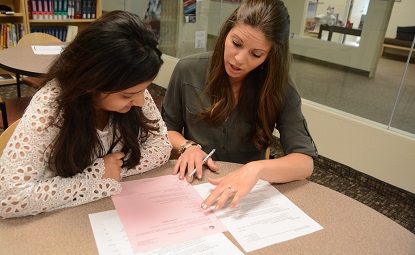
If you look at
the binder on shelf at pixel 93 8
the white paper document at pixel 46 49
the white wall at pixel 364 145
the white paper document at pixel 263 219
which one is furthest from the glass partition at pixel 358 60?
the binder on shelf at pixel 93 8

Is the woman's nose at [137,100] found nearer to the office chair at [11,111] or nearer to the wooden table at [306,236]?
the wooden table at [306,236]

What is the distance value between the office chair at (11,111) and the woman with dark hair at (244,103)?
3.40 feet

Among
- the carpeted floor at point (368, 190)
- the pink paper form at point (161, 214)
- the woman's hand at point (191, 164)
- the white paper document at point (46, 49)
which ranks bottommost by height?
the carpeted floor at point (368, 190)

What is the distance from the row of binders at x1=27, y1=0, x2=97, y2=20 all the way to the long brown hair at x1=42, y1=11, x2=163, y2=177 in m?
3.47

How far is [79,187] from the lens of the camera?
37.4 inches

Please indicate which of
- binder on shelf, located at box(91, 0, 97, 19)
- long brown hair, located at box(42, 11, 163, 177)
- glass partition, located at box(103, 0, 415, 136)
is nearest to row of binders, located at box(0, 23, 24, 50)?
binder on shelf, located at box(91, 0, 97, 19)

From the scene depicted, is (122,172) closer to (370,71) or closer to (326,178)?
(326,178)

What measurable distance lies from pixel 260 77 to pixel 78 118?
784mm

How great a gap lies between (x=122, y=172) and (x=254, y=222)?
0.44m

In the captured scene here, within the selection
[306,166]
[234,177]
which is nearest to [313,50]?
[306,166]

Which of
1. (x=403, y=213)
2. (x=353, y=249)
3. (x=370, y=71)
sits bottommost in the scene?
(x=403, y=213)

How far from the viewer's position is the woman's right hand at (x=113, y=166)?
104cm

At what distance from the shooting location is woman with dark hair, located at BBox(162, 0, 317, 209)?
48.0 inches

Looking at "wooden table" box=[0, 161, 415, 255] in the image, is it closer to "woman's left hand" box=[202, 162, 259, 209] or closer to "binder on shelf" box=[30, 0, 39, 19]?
"woman's left hand" box=[202, 162, 259, 209]
